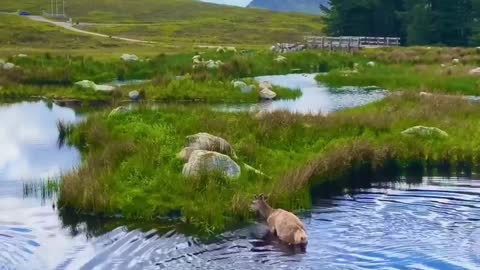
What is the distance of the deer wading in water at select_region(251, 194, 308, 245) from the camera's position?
18.7 m

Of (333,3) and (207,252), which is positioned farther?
(333,3)

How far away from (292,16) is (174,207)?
6630 inches

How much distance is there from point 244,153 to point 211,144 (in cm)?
176

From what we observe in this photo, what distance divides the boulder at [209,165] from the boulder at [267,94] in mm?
27873

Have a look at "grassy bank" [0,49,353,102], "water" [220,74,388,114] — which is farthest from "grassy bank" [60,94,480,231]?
"grassy bank" [0,49,353,102]

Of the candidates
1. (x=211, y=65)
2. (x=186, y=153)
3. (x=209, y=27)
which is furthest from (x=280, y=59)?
(x=209, y=27)

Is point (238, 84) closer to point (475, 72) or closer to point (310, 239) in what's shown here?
point (475, 72)

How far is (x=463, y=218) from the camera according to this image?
21188 mm

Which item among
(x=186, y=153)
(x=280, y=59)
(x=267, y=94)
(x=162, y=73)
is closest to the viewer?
(x=186, y=153)

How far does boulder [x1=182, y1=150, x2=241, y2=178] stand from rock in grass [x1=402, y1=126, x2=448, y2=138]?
1030 cm

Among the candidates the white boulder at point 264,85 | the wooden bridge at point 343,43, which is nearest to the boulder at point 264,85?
the white boulder at point 264,85

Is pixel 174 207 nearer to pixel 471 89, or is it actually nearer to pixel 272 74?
pixel 471 89

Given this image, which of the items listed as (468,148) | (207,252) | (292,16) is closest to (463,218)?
(207,252)

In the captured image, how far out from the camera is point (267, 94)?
51812mm
